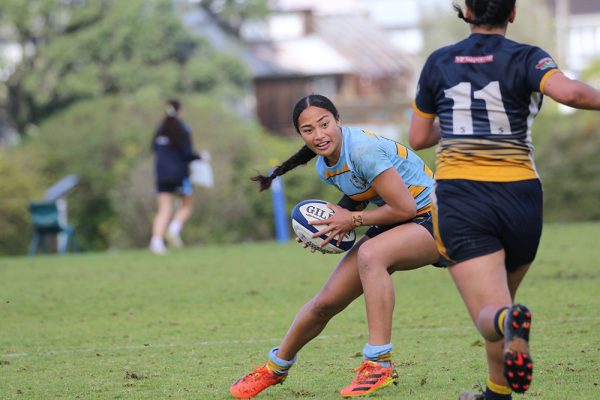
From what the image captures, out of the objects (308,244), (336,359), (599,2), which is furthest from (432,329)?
(599,2)

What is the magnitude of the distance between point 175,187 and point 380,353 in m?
11.6

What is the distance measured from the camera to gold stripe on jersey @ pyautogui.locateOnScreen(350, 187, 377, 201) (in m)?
6.49

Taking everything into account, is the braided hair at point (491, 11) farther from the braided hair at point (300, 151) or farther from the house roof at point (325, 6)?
the house roof at point (325, 6)

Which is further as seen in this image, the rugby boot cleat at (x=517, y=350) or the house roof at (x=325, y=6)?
the house roof at (x=325, y=6)

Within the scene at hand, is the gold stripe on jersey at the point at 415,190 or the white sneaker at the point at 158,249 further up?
the gold stripe on jersey at the point at 415,190

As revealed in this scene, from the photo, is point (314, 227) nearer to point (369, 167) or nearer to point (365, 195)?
point (365, 195)

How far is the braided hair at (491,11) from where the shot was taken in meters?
5.15

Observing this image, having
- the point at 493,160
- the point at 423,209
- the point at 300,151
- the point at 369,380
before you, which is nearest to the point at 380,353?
the point at 369,380

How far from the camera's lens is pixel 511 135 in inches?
204

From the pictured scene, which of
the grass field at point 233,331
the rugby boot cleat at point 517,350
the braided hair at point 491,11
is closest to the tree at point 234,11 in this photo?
the grass field at point 233,331

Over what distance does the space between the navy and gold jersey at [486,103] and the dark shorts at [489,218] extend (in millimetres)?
47

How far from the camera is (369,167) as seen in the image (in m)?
6.26

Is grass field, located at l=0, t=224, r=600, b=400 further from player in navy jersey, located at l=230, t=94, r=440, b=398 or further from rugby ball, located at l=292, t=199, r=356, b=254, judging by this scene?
rugby ball, located at l=292, t=199, r=356, b=254

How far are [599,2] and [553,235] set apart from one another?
7372cm
